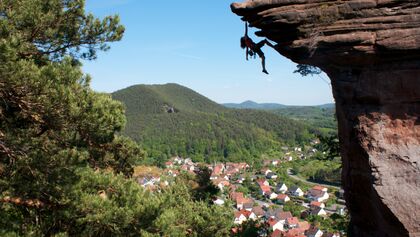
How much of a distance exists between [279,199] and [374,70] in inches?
2286

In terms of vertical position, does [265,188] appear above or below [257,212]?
below

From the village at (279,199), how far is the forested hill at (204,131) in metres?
10.2

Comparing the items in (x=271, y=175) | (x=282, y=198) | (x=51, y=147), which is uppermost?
(x=51, y=147)

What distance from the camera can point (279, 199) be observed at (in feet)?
203

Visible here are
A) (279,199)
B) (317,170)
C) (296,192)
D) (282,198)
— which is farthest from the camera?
(317,170)

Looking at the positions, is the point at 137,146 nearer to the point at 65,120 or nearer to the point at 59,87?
the point at 65,120

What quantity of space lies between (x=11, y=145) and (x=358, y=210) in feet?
22.7

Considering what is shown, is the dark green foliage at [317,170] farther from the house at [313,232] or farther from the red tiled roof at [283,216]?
the house at [313,232]

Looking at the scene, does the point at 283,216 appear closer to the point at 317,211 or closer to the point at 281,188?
the point at 317,211

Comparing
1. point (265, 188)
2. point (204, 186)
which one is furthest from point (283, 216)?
point (204, 186)

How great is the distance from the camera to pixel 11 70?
18.1 feet

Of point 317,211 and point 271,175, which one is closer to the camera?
point 317,211

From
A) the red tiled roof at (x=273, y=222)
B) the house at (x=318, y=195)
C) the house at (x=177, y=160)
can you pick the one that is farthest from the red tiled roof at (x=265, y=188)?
the house at (x=177, y=160)

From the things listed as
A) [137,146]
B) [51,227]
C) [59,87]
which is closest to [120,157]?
[137,146]
